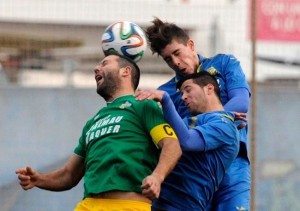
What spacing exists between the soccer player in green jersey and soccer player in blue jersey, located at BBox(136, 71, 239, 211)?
0.56 ft

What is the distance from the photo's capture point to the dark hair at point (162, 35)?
634 cm

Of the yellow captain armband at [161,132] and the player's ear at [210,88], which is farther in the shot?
the player's ear at [210,88]

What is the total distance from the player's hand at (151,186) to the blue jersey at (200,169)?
1.81 feet

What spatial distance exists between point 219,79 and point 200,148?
0.79m

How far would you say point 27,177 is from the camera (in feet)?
20.0

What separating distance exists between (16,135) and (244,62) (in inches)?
113

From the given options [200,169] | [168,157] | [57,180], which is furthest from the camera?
[57,180]

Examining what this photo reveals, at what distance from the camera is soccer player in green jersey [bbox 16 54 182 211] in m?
5.59

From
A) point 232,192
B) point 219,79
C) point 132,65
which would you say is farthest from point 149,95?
point 232,192

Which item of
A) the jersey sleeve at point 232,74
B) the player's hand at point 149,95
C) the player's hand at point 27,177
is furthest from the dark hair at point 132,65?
the player's hand at point 27,177

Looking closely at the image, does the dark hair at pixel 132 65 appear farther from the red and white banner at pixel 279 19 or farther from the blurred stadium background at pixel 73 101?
the red and white banner at pixel 279 19

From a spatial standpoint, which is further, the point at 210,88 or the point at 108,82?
the point at 210,88

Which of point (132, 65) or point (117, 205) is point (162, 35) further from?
point (117, 205)

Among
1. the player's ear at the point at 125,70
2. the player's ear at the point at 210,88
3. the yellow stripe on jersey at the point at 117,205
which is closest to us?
the yellow stripe on jersey at the point at 117,205
